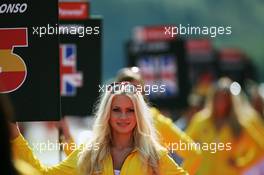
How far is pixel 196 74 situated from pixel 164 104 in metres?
10.8

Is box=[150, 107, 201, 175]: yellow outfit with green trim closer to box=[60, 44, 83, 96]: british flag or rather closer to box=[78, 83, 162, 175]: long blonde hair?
box=[60, 44, 83, 96]: british flag

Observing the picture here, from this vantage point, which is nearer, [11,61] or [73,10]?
[11,61]

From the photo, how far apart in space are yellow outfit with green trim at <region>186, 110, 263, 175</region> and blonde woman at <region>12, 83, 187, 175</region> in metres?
2.82

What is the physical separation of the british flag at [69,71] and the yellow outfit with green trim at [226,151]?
1.88m

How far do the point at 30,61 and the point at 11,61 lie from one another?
97mm

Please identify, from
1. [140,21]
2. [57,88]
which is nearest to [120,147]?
[57,88]

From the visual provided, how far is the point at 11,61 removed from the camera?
5742mm

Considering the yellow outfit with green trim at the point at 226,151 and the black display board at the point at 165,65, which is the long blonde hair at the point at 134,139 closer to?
the black display board at the point at 165,65

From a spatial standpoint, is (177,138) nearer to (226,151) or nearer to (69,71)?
(69,71)

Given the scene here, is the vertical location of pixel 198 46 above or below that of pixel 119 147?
above

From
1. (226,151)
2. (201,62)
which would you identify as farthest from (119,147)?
(201,62)

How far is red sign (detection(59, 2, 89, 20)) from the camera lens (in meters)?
7.08

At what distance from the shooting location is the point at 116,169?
5.46m

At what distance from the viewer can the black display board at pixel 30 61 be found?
226 inches
